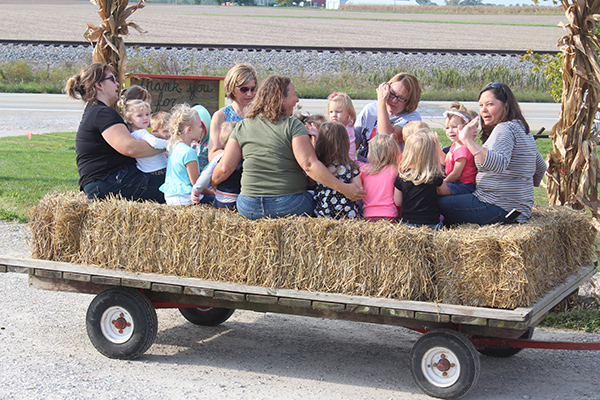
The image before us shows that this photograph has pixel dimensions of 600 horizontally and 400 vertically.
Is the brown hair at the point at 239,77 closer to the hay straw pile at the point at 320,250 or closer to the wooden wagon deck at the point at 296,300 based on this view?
the hay straw pile at the point at 320,250

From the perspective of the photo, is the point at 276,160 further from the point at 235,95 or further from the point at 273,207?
the point at 235,95

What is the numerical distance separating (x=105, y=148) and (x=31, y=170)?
20.5 feet

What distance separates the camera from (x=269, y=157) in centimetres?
446

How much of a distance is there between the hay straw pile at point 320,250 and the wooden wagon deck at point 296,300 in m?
0.09

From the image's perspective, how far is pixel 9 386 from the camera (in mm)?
4145

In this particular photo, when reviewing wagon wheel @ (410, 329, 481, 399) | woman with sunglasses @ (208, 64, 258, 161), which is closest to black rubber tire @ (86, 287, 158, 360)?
woman with sunglasses @ (208, 64, 258, 161)

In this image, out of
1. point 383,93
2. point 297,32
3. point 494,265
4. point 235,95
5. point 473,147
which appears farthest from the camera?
point 297,32

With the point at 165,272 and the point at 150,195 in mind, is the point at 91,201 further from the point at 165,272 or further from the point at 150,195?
the point at 165,272

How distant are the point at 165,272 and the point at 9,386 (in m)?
1.28

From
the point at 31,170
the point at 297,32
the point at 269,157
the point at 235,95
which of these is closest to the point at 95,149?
the point at 235,95

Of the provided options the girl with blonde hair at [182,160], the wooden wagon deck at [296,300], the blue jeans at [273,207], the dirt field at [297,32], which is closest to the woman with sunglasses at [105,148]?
the girl with blonde hair at [182,160]

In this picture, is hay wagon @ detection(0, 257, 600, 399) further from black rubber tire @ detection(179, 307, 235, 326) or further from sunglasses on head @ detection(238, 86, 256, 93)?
sunglasses on head @ detection(238, 86, 256, 93)

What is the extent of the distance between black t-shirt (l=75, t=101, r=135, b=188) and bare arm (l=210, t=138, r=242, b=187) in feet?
3.25

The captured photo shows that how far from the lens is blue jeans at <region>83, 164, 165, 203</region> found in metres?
5.01
